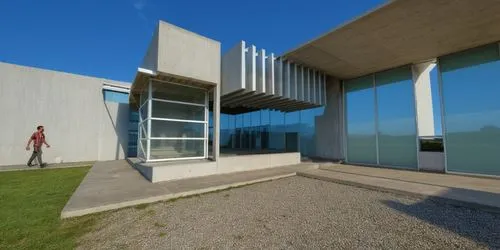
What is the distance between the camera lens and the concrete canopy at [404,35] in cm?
557

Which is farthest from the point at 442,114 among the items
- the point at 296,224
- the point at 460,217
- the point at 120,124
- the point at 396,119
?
the point at 120,124

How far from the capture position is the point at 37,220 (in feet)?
11.7

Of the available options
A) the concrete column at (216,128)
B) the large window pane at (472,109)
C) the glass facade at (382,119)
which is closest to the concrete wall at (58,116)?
the concrete column at (216,128)

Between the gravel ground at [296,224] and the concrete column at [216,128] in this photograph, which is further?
the concrete column at [216,128]

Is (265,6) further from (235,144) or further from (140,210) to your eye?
(235,144)

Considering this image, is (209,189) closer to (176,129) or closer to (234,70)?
(176,129)

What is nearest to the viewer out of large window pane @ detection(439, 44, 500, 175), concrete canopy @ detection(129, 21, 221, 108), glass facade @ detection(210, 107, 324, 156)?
concrete canopy @ detection(129, 21, 221, 108)

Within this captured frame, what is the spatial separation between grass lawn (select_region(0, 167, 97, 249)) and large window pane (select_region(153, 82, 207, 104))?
3.65 meters

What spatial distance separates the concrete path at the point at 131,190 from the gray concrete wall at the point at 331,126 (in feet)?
16.7

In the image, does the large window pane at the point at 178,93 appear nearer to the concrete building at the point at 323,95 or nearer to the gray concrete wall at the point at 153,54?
the concrete building at the point at 323,95

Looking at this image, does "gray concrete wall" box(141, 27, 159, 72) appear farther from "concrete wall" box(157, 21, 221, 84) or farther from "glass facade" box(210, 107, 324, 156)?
"glass facade" box(210, 107, 324, 156)

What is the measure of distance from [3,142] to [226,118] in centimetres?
1209

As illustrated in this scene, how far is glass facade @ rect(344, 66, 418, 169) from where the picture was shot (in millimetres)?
8945

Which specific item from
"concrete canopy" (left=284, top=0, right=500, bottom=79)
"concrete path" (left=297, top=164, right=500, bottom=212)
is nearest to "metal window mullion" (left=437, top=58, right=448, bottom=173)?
"concrete canopy" (left=284, top=0, right=500, bottom=79)
